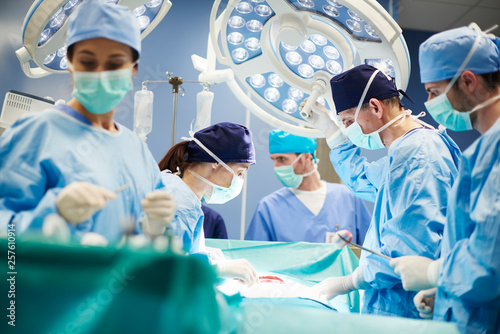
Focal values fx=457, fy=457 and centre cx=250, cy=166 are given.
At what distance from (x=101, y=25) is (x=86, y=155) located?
328mm

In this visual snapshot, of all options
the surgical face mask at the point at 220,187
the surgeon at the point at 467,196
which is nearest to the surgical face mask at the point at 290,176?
the surgical face mask at the point at 220,187

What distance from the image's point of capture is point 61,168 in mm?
1108

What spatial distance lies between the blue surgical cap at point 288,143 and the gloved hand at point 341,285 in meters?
1.41

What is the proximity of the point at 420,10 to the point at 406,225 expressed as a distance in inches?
93.2

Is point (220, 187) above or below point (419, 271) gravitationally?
above

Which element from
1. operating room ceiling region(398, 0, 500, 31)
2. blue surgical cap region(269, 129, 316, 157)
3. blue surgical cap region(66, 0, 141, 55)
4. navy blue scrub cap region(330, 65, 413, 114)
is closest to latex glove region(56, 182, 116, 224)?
blue surgical cap region(66, 0, 141, 55)

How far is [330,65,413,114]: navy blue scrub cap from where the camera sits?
2.00 metres

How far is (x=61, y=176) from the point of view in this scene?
3.63ft

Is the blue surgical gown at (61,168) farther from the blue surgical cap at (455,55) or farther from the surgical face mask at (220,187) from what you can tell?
the blue surgical cap at (455,55)

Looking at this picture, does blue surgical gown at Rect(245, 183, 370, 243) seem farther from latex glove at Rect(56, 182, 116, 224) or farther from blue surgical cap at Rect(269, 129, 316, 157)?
latex glove at Rect(56, 182, 116, 224)

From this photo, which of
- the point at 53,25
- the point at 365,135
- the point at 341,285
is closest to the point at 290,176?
the point at 365,135

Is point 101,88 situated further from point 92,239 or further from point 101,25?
point 92,239

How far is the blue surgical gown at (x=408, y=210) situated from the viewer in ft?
5.12

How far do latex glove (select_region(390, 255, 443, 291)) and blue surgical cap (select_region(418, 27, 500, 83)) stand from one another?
0.57 meters
